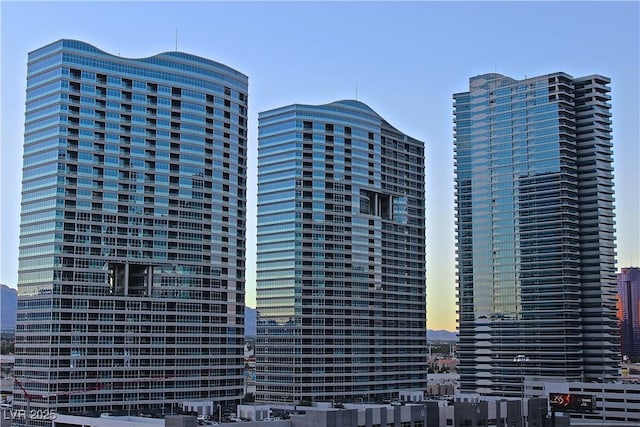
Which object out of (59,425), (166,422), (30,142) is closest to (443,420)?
(166,422)

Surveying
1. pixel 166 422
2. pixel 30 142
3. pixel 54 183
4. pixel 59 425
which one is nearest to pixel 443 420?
pixel 166 422

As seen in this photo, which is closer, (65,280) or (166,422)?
(166,422)

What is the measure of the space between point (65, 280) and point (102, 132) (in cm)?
3430

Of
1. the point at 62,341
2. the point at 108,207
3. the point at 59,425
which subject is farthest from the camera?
the point at 108,207

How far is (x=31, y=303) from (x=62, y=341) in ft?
41.3

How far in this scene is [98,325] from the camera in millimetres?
191000

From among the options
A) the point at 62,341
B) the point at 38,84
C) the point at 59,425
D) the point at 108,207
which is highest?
the point at 38,84

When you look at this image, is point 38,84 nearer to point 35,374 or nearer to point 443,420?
point 35,374

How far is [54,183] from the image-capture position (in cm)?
19062

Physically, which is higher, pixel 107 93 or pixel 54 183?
pixel 107 93

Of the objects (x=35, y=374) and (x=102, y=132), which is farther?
(x=102, y=132)

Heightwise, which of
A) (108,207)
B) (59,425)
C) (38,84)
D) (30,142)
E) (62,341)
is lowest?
(59,425)

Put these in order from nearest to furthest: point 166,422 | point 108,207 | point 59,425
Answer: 1. point 166,422
2. point 59,425
3. point 108,207

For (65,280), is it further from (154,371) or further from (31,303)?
(154,371)
